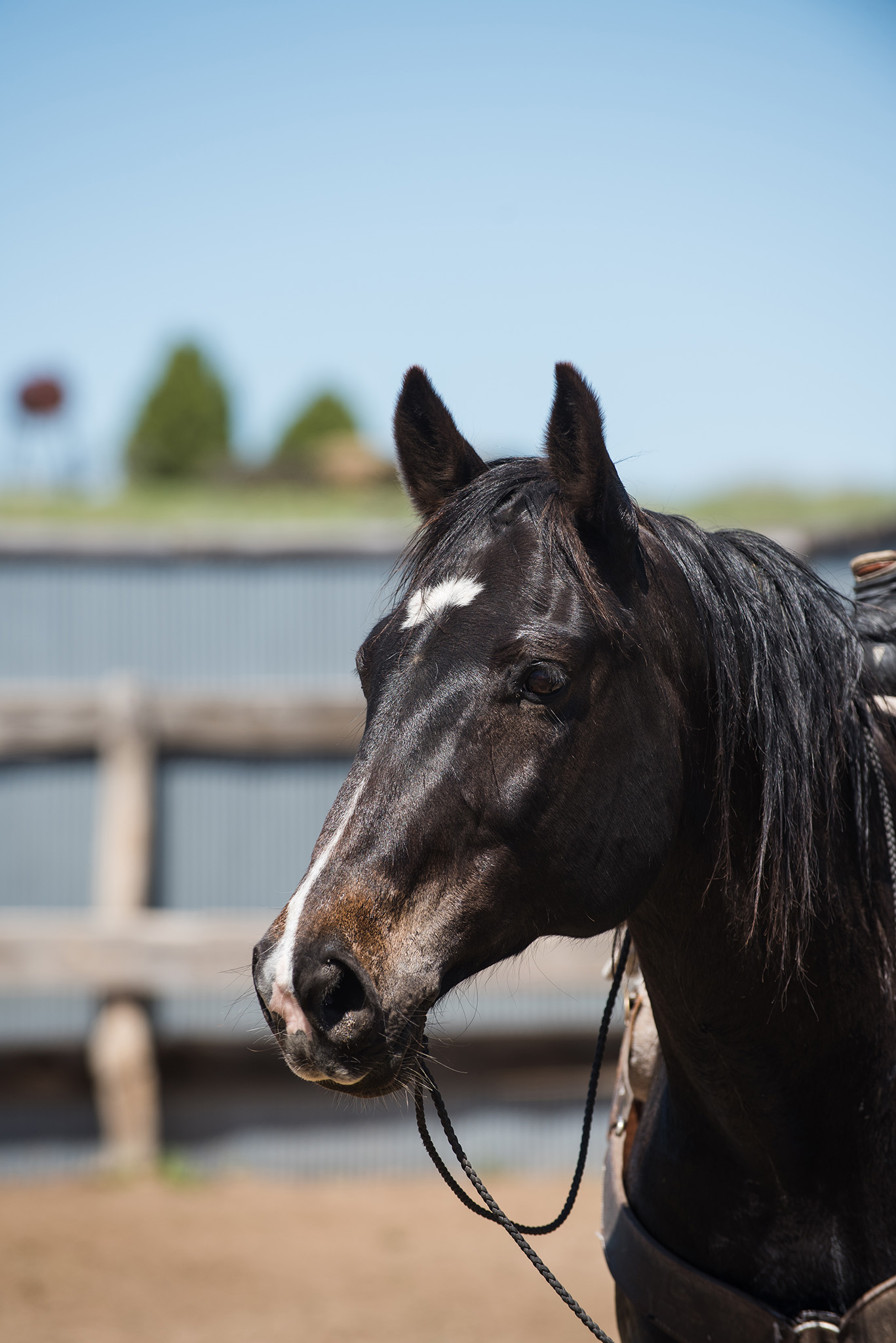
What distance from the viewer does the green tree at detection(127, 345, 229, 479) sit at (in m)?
22.6

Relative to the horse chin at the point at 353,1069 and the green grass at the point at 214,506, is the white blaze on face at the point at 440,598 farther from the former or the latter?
the green grass at the point at 214,506

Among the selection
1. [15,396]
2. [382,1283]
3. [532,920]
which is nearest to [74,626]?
[382,1283]

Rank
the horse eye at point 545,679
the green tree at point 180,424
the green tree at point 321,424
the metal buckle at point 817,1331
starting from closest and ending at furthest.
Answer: the horse eye at point 545,679 < the metal buckle at point 817,1331 < the green tree at point 180,424 < the green tree at point 321,424

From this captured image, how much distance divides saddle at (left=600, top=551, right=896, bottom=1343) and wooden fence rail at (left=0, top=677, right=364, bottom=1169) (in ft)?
11.2

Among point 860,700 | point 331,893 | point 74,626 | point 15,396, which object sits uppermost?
point 15,396

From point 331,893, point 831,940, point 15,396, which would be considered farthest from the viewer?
point 15,396

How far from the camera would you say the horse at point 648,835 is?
146 cm

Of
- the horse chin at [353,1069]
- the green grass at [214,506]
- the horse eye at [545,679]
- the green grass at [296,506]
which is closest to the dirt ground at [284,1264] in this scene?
the horse chin at [353,1069]

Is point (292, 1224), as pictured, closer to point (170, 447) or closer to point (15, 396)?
point (15, 396)

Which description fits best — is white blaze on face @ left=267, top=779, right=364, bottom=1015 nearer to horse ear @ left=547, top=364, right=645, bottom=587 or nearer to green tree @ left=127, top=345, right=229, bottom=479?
horse ear @ left=547, top=364, right=645, bottom=587

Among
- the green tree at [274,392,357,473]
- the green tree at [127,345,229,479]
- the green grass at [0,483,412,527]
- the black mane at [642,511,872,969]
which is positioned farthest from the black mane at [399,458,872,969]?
the green tree at [274,392,357,473]

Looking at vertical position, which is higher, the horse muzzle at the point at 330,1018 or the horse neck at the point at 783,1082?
the horse muzzle at the point at 330,1018

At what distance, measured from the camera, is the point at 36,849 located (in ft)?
19.4

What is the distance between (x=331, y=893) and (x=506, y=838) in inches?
10.1
